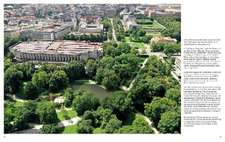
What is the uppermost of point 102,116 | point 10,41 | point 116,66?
point 10,41

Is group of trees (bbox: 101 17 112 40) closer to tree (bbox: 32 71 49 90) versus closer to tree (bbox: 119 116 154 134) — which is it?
tree (bbox: 32 71 49 90)

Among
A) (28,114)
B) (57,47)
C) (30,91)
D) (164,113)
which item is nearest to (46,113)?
(28,114)

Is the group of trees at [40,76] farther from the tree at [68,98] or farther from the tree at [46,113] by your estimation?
the tree at [46,113]

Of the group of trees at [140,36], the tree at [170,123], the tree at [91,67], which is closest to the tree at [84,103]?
the tree at [91,67]

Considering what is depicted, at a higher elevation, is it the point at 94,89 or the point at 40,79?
the point at 40,79

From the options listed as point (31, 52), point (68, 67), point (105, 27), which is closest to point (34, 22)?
point (31, 52)

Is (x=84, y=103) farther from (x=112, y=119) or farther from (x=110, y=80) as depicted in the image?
(x=110, y=80)

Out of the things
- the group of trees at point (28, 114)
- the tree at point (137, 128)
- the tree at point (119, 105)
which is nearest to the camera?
the tree at point (137, 128)
